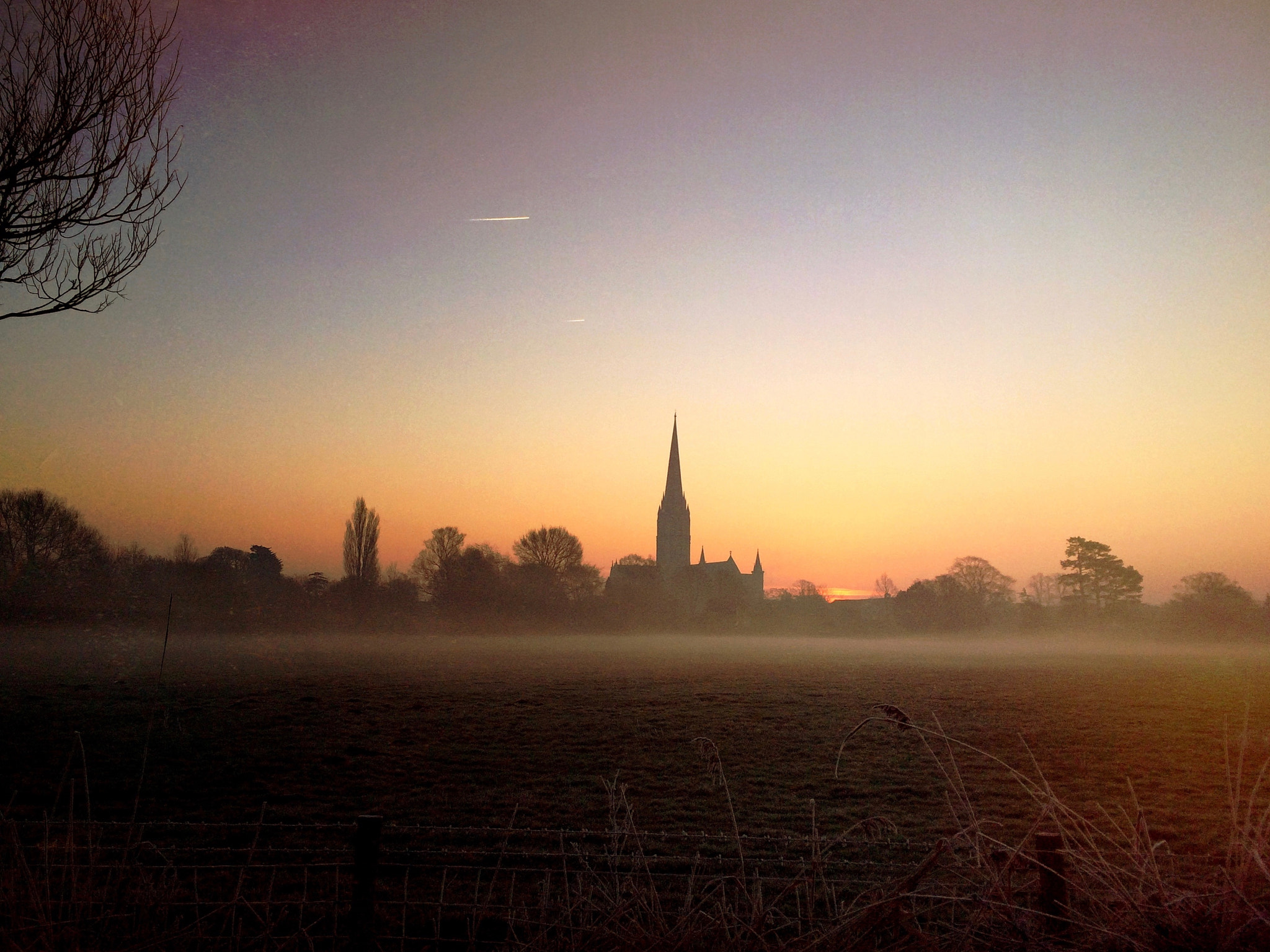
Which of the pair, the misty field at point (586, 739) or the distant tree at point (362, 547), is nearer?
the misty field at point (586, 739)

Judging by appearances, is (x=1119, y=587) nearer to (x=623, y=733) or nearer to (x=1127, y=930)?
(x=623, y=733)

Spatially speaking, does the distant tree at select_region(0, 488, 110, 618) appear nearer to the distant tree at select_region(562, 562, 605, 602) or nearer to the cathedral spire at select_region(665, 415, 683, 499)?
the distant tree at select_region(562, 562, 605, 602)

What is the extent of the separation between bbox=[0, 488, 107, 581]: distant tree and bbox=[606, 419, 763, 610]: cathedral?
47358 millimetres

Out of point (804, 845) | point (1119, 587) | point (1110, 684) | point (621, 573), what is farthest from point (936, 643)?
point (804, 845)

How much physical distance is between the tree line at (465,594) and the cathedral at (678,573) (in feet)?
7.62

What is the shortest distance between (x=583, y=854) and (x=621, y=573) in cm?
10235

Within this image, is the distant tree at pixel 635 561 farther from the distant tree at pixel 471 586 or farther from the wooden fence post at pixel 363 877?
the wooden fence post at pixel 363 877

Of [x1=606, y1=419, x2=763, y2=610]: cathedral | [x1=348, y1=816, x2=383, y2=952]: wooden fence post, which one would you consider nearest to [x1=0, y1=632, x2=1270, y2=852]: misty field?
[x1=348, y1=816, x2=383, y2=952]: wooden fence post

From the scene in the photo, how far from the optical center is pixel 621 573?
105188mm

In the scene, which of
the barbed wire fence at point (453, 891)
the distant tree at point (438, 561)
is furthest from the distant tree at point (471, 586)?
the barbed wire fence at point (453, 891)

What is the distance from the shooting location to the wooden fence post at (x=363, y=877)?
3869mm

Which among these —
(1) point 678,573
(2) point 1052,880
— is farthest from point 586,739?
(1) point 678,573

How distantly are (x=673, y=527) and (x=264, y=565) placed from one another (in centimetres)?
7240

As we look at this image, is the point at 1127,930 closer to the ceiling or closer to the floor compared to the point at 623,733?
closer to the ceiling
